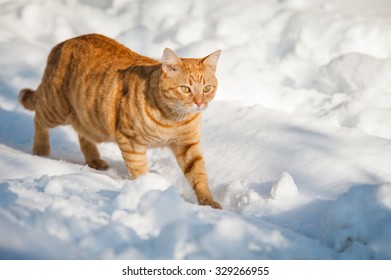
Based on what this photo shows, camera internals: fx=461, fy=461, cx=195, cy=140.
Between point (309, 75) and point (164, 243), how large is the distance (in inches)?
126

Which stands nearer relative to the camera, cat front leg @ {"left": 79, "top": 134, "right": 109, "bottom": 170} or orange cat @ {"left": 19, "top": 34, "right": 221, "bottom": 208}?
orange cat @ {"left": 19, "top": 34, "right": 221, "bottom": 208}

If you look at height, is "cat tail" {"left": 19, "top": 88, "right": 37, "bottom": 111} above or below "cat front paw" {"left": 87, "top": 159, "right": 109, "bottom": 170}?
above

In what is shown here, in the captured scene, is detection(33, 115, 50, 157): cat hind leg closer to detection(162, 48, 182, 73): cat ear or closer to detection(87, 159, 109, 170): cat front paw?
detection(87, 159, 109, 170): cat front paw

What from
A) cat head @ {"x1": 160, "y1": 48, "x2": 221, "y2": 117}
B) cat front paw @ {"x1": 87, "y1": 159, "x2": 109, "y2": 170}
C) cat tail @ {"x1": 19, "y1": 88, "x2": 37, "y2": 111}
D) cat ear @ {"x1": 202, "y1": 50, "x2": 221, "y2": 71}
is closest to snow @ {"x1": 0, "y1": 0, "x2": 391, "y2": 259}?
cat front paw @ {"x1": 87, "y1": 159, "x2": 109, "y2": 170}

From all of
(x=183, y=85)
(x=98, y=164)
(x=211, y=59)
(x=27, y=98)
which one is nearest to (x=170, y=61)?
(x=183, y=85)

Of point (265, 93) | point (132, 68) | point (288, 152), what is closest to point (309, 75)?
point (265, 93)

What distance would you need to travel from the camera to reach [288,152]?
2.87 metres

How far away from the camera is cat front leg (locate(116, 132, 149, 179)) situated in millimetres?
2762

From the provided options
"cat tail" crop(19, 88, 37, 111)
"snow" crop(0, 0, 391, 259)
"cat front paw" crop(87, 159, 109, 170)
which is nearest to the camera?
"snow" crop(0, 0, 391, 259)

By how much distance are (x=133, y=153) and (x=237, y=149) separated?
28.2 inches

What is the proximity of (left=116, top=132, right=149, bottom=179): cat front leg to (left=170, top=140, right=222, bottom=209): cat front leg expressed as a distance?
0.72 ft

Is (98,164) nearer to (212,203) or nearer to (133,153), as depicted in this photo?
(133,153)

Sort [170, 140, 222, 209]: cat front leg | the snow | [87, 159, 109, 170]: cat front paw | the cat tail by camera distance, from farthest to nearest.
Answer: the cat tail < [87, 159, 109, 170]: cat front paw < [170, 140, 222, 209]: cat front leg < the snow

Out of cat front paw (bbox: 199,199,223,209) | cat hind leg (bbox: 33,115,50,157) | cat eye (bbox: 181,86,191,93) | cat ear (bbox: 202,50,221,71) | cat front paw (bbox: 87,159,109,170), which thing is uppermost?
cat hind leg (bbox: 33,115,50,157)
